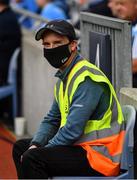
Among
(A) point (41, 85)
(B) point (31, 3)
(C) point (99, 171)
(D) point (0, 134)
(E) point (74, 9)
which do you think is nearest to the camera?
(C) point (99, 171)

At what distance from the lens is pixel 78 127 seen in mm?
4801

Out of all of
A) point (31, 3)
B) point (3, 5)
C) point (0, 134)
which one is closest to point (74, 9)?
point (31, 3)

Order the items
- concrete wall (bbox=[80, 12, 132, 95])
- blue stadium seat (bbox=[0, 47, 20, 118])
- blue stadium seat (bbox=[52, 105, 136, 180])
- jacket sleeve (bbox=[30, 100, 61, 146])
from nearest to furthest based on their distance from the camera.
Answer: blue stadium seat (bbox=[52, 105, 136, 180])
jacket sleeve (bbox=[30, 100, 61, 146])
concrete wall (bbox=[80, 12, 132, 95])
blue stadium seat (bbox=[0, 47, 20, 118])

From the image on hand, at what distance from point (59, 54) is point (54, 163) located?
2.61ft

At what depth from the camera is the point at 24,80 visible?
995cm

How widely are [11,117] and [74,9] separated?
20.1 feet

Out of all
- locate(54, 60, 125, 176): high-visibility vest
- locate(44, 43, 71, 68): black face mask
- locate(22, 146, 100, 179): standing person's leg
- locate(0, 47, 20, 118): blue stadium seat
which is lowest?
locate(0, 47, 20, 118): blue stadium seat

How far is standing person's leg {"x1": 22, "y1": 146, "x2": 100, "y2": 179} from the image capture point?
4.75 m

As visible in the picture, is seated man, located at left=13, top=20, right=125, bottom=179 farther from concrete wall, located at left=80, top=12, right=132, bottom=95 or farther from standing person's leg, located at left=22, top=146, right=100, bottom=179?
concrete wall, located at left=80, top=12, right=132, bottom=95

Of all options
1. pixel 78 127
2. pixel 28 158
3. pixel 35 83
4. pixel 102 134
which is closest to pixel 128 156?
pixel 102 134

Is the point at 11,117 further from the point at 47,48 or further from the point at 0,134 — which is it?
the point at 47,48

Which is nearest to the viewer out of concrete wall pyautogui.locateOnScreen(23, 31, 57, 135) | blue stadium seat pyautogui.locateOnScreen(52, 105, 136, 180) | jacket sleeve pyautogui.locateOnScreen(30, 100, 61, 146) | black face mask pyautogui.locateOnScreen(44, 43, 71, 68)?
blue stadium seat pyautogui.locateOnScreen(52, 105, 136, 180)

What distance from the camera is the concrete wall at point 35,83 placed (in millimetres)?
8344

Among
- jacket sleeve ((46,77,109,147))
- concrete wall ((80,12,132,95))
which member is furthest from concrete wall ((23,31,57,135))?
jacket sleeve ((46,77,109,147))
